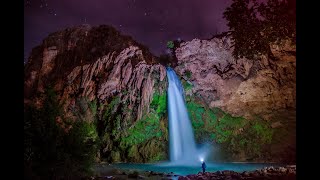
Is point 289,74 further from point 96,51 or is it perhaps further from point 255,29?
point 96,51

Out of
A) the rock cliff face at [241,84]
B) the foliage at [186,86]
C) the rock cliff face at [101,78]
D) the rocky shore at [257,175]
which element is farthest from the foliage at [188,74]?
the rocky shore at [257,175]

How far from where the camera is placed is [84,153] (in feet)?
22.4

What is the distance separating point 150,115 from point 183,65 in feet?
10.1

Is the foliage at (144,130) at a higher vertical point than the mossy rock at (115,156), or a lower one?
higher

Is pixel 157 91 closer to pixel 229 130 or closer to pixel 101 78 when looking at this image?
pixel 101 78

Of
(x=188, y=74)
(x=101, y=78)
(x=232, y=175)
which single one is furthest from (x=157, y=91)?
(x=232, y=175)

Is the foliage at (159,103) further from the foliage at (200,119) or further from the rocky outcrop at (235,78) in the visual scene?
the rocky outcrop at (235,78)

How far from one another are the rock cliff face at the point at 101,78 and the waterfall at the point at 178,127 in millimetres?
809

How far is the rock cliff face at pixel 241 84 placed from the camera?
1444cm

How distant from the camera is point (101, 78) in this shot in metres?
13.6

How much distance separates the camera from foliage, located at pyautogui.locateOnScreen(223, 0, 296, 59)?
22.3 feet

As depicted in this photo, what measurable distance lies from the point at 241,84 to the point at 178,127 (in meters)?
3.86

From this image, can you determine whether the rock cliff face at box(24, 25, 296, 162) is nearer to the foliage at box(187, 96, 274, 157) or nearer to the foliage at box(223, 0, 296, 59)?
the foliage at box(187, 96, 274, 157)

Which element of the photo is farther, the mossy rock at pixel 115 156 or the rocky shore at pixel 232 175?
the mossy rock at pixel 115 156
